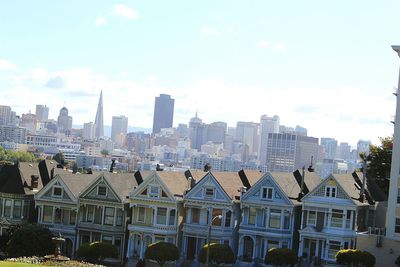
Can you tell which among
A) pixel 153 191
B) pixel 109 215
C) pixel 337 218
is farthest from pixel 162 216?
pixel 337 218

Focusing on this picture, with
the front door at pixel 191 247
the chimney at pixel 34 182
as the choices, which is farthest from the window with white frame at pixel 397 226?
the chimney at pixel 34 182

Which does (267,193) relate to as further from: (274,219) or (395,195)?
(395,195)

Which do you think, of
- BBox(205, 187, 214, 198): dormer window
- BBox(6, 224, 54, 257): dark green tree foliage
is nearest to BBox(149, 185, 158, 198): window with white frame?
BBox(205, 187, 214, 198): dormer window

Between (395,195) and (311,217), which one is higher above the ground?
(395,195)

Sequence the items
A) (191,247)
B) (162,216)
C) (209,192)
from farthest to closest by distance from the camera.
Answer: (162,216) → (191,247) → (209,192)

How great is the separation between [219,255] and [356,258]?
924cm

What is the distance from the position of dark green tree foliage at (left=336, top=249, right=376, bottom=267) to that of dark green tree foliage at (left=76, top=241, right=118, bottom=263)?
16402mm

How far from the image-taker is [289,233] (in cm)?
5731

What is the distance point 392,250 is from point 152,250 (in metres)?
16.2

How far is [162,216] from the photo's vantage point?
2379 inches

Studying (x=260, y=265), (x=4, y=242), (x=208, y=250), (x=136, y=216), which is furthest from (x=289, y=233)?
(x=4, y=242)

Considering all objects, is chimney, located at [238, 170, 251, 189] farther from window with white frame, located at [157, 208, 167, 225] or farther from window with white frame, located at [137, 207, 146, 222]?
window with white frame, located at [137, 207, 146, 222]

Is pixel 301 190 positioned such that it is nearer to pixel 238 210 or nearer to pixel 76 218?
pixel 238 210

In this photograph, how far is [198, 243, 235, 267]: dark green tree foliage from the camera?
54.6 meters
